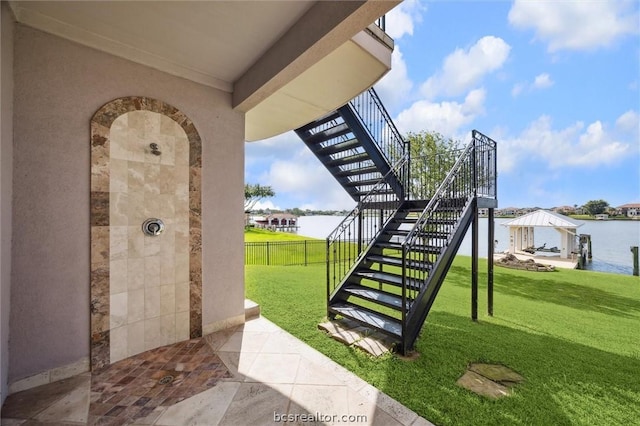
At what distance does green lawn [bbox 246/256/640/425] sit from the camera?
6.84 ft

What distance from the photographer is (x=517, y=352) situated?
10.2ft

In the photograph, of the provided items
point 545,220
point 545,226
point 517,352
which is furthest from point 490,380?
point 545,220

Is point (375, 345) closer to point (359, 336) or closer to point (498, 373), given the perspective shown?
point (359, 336)

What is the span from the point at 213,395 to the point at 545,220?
16.0 m

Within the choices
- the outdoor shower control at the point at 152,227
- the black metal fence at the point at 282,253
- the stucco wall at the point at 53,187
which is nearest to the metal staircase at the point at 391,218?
the outdoor shower control at the point at 152,227

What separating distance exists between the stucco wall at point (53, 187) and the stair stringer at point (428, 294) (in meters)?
3.43

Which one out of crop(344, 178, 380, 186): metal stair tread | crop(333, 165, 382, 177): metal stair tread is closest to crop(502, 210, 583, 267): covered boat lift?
crop(344, 178, 380, 186): metal stair tread

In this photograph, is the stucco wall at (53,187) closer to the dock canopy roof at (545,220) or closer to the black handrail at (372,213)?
the black handrail at (372,213)

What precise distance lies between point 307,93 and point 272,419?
3.58 m

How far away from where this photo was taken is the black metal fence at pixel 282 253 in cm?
1007

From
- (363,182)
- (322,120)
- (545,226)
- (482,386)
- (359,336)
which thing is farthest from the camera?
(545,226)


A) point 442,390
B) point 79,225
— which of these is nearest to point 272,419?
point 442,390

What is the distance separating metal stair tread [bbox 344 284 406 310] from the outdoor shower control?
2.71 meters

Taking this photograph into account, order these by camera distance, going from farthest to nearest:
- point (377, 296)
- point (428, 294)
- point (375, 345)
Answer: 1. point (377, 296)
2. point (428, 294)
3. point (375, 345)
